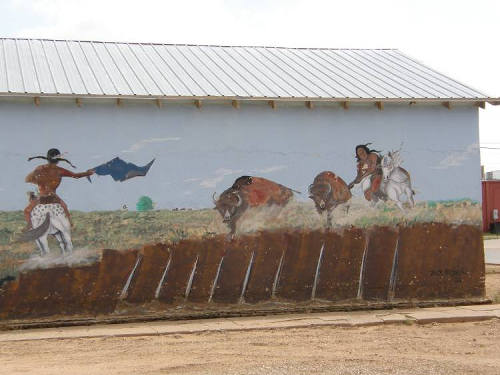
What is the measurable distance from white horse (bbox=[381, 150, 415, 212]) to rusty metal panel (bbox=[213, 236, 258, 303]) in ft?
8.91

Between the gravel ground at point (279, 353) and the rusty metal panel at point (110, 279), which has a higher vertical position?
the rusty metal panel at point (110, 279)

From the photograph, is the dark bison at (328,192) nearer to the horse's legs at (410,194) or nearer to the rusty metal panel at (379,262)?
the rusty metal panel at (379,262)

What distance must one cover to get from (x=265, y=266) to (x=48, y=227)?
3.68 m

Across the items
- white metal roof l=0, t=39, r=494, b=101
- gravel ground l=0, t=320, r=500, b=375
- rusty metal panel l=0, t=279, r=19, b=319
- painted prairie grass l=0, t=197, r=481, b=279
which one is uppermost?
white metal roof l=0, t=39, r=494, b=101

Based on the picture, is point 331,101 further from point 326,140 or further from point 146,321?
point 146,321

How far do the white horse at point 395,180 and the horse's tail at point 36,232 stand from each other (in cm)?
593

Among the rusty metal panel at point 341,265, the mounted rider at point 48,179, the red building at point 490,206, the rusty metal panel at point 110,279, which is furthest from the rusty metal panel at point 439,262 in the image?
the red building at point 490,206

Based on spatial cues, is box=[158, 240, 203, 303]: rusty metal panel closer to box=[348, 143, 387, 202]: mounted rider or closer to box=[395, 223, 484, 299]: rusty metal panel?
box=[348, 143, 387, 202]: mounted rider

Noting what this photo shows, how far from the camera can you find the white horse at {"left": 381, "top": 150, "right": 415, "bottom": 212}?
44.5 feet

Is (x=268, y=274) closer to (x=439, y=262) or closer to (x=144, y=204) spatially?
(x=144, y=204)

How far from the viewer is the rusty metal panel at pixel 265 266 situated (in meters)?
12.8

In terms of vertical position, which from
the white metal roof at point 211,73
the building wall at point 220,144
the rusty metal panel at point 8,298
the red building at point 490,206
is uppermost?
the red building at point 490,206

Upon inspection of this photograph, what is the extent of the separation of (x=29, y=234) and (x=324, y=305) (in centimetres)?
515

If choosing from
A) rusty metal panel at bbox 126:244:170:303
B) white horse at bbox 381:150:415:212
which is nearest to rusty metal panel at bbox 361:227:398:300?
white horse at bbox 381:150:415:212
